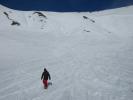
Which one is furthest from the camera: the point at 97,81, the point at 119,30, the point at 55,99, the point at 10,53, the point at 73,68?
the point at 119,30

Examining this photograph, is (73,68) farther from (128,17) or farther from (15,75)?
(128,17)

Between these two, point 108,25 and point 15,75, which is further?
point 108,25

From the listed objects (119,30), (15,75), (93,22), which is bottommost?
(15,75)

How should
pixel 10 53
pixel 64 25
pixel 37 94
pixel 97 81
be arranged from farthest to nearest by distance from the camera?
pixel 64 25
pixel 10 53
pixel 97 81
pixel 37 94

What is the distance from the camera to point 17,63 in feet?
75.9

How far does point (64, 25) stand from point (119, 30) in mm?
17993

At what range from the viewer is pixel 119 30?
217 feet

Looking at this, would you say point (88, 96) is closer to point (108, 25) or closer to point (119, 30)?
point (119, 30)

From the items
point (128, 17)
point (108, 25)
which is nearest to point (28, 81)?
point (108, 25)

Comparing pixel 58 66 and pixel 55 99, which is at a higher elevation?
pixel 58 66

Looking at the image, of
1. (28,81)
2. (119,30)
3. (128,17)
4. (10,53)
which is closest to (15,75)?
(28,81)

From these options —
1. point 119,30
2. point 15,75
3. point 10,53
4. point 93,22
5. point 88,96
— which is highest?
point 93,22

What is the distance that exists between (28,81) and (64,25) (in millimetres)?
55719

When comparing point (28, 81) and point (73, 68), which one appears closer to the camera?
point (28, 81)
